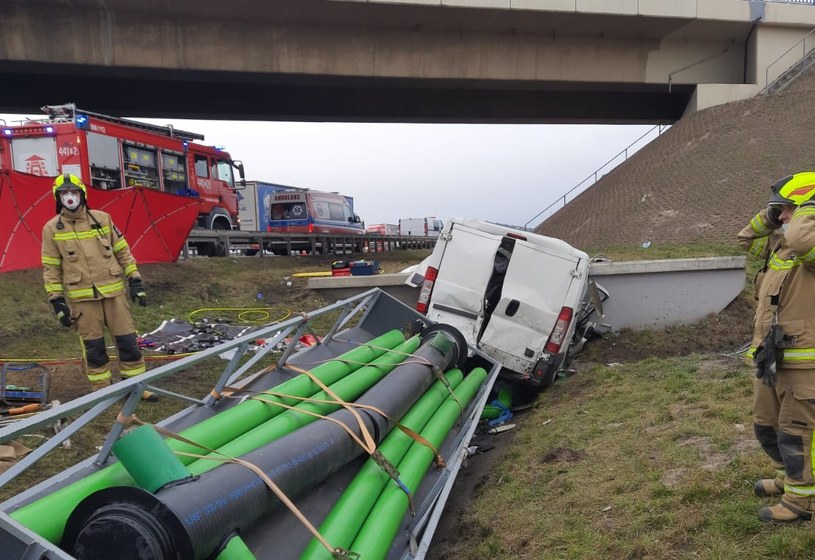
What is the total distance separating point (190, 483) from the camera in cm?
202

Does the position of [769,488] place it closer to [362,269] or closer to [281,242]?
[362,269]

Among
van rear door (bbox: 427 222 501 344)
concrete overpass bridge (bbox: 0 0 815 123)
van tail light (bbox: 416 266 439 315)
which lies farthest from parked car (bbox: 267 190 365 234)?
van rear door (bbox: 427 222 501 344)

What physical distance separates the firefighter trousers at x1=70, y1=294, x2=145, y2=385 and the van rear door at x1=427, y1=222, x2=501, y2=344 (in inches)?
120

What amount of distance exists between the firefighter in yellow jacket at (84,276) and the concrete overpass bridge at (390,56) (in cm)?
1686

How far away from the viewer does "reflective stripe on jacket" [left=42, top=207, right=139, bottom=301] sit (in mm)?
4902

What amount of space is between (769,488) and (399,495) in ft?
6.44

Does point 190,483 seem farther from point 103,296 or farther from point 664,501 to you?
point 103,296

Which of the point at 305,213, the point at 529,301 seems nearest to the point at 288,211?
the point at 305,213

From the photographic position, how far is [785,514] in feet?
8.63

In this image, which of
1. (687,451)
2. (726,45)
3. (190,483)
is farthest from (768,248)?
(726,45)

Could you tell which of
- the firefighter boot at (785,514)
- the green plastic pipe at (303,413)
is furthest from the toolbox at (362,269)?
the firefighter boot at (785,514)

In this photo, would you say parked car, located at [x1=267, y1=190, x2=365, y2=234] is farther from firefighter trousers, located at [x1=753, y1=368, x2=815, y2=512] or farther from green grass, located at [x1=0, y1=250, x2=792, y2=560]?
firefighter trousers, located at [x1=753, y1=368, x2=815, y2=512]

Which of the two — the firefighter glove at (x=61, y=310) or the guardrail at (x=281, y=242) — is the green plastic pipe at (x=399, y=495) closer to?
the firefighter glove at (x=61, y=310)

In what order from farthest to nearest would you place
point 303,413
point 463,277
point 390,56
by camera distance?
point 390,56, point 463,277, point 303,413
